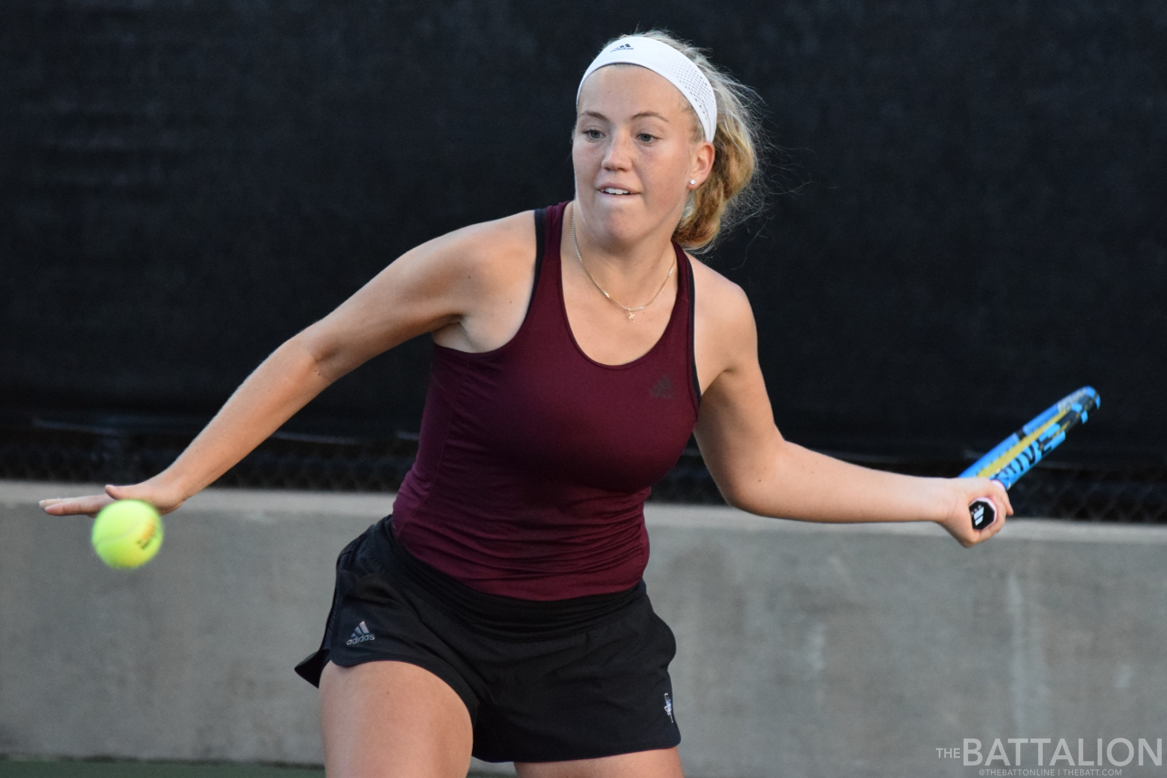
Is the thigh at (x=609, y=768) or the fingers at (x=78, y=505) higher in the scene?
the fingers at (x=78, y=505)

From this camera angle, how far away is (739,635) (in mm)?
3438

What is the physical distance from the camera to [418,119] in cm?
349

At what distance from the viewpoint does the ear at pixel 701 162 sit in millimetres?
2268

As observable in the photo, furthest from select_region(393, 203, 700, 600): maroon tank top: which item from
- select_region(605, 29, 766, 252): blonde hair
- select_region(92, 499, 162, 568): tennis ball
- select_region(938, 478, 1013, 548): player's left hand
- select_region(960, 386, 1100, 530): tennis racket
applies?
select_region(960, 386, 1100, 530): tennis racket

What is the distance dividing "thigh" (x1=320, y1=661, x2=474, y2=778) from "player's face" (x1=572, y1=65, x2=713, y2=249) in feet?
2.62

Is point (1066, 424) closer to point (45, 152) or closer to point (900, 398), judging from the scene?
point (900, 398)

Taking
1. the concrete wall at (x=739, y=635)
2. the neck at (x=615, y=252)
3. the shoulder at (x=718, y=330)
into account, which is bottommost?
the concrete wall at (x=739, y=635)

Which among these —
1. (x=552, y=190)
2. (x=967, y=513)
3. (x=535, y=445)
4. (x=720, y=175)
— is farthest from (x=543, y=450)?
(x=552, y=190)

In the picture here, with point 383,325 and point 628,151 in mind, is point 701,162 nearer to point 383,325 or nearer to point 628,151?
point 628,151

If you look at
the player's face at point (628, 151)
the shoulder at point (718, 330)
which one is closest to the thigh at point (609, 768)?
the shoulder at point (718, 330)

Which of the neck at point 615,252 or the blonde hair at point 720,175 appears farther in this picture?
the blonde hair at point 720,175

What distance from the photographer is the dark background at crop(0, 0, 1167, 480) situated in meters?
3.35

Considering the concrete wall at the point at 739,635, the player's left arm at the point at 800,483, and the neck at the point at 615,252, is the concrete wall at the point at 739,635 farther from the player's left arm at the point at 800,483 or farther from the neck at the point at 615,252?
the neck at the point at 615,252

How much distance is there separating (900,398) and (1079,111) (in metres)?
0.87
